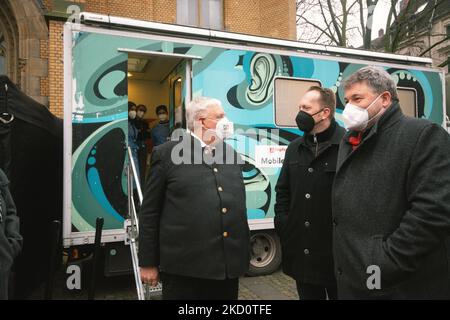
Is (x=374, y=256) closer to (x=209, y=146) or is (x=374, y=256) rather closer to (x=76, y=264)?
(x=209, y=146)

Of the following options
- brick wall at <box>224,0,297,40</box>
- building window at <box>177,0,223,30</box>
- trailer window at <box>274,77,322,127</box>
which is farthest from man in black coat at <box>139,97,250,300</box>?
brick wall at <box>224,0,297,40</box>

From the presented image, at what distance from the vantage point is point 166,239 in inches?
92.8

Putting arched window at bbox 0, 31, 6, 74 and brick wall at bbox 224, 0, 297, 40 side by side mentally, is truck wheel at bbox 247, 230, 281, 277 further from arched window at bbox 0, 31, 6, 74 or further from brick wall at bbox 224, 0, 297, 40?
brick wall at bbox 224, 0, 297, 40

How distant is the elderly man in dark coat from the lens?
229 cm

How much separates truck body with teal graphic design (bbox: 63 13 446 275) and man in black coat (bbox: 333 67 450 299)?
3.10 metres

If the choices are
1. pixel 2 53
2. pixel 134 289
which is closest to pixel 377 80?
pixel 134 289

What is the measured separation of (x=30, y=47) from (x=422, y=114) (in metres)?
9.31

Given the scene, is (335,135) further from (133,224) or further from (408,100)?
(408,100)

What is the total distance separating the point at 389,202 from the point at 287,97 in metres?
3.85

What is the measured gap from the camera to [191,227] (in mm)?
2324

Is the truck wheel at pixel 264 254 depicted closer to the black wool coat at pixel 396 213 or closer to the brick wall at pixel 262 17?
the black wool coat at pixel 396 213

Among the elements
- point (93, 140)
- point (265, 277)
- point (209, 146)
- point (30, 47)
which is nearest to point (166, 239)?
point (209, 146)

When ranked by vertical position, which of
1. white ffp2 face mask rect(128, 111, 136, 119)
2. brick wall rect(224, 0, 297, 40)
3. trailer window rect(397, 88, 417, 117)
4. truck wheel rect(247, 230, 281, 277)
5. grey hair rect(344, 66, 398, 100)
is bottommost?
truck wheel rect(247, 230, 281, 277)
